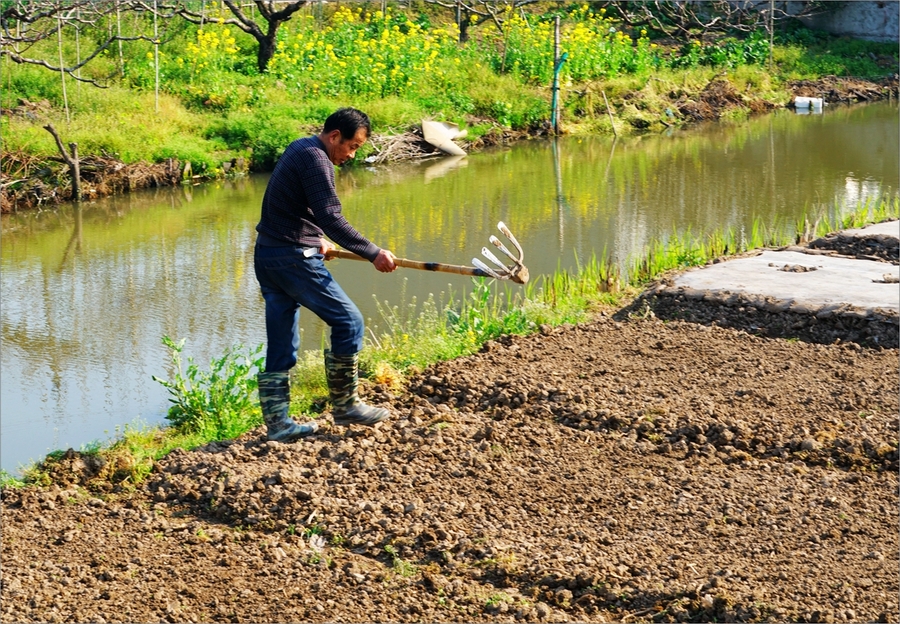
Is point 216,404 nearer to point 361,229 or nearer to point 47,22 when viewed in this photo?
point 361,229

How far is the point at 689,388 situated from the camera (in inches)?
234

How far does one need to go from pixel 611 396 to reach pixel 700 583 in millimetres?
2070

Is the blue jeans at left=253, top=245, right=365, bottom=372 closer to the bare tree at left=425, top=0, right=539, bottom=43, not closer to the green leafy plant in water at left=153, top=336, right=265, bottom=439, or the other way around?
the green leafy plant in water at left=153, top=336, right=265, bottom=439

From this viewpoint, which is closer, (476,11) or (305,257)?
(305,257)

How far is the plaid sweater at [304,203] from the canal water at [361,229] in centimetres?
185

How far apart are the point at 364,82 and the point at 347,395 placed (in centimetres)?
1315

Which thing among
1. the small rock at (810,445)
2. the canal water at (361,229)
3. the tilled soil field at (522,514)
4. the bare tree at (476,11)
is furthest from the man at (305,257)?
the bare tree at (476,11)

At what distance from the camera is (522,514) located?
4527 mm

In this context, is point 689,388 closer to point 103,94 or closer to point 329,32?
point 103,94

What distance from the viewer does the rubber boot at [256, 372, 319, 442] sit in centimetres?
534

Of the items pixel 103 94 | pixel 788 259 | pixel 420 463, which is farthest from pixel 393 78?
pixel 420 463

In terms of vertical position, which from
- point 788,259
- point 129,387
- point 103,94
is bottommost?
point 129,387

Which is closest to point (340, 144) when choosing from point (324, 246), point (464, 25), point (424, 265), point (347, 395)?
point (324, 246)

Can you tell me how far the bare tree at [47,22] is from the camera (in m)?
12.6
